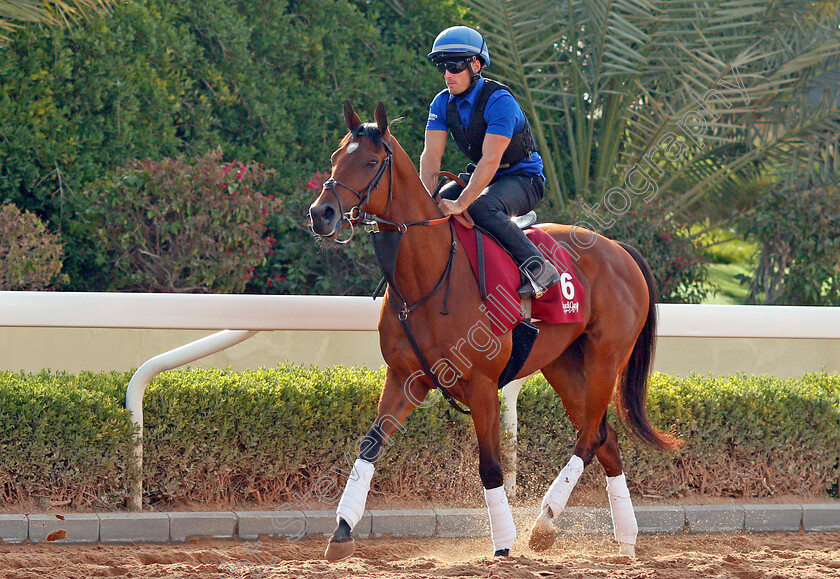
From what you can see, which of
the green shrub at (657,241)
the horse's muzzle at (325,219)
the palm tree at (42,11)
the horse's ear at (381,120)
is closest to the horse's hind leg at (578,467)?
the horse's ear at (381,120)

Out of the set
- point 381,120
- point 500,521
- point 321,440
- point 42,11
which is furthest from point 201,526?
point 42,11

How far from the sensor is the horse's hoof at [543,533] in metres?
4.91

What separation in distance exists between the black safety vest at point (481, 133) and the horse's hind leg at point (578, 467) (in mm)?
1125

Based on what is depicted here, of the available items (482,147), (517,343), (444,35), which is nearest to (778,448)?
(517,343)

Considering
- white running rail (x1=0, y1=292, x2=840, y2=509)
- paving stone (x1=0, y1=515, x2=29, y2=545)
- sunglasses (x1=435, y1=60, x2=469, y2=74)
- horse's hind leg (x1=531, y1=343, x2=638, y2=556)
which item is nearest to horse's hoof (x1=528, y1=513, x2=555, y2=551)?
horse's hind leg (x1=531, y1=343, x2=638, y2=556)

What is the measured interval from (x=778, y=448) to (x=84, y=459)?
4120 millimetres

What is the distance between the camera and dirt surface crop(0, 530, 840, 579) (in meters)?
4.11

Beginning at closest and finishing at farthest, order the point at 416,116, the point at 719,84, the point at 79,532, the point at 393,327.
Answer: the point at 393,327 → the point at 79,532 → the point at 719,84 → the point at 416,116

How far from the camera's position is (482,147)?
15.4ft

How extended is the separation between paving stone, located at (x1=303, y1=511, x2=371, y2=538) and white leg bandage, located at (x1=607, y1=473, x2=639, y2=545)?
4.28 feet

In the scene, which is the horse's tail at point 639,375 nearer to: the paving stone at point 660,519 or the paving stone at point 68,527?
the paving stone at point 660,519

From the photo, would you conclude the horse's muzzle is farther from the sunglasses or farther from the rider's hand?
the sunglasses

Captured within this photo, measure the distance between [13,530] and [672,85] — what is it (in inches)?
318

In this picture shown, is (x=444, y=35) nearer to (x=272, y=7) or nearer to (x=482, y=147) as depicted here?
(x=482, y=147)
